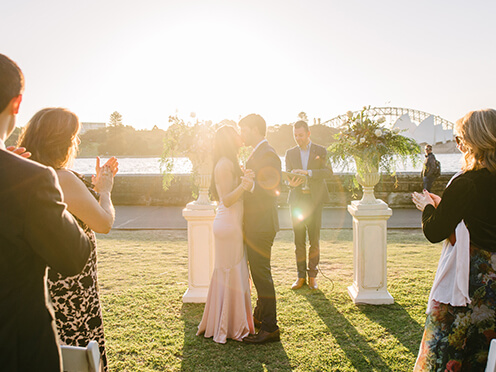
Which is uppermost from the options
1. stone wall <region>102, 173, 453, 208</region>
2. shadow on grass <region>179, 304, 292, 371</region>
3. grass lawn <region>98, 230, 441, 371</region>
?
stone wall <region>102, 173, 453, 208</region>

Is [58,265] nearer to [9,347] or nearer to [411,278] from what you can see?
[9,347]

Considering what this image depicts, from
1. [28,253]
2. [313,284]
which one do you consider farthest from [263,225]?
[28,253]

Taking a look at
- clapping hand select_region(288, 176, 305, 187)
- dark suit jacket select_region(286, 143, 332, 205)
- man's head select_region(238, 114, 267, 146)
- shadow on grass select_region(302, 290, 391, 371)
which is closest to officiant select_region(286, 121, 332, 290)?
dark suit jacket select_region(286, 143, 332, 205)

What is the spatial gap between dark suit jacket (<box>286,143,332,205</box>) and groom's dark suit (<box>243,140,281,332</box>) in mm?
1570

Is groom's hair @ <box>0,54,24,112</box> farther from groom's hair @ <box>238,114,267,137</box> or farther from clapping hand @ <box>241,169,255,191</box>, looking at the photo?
groom's hair @ <box>238,114,267,137</box>

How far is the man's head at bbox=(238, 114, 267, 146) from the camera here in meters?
3.42

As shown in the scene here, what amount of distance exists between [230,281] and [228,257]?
21 cm

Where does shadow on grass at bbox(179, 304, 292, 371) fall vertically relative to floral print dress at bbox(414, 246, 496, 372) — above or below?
below

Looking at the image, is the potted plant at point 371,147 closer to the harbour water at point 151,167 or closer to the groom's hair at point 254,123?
the harbour water at point 151,167

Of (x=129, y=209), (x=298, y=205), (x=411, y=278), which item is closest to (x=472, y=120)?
(x=298, y=205)

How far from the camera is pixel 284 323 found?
3.77m

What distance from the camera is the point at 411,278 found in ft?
17.1

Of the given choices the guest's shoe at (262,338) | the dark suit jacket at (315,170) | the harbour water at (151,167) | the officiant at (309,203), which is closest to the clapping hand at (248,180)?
the harbour water at (151,167)

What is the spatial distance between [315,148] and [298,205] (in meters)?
0.77
